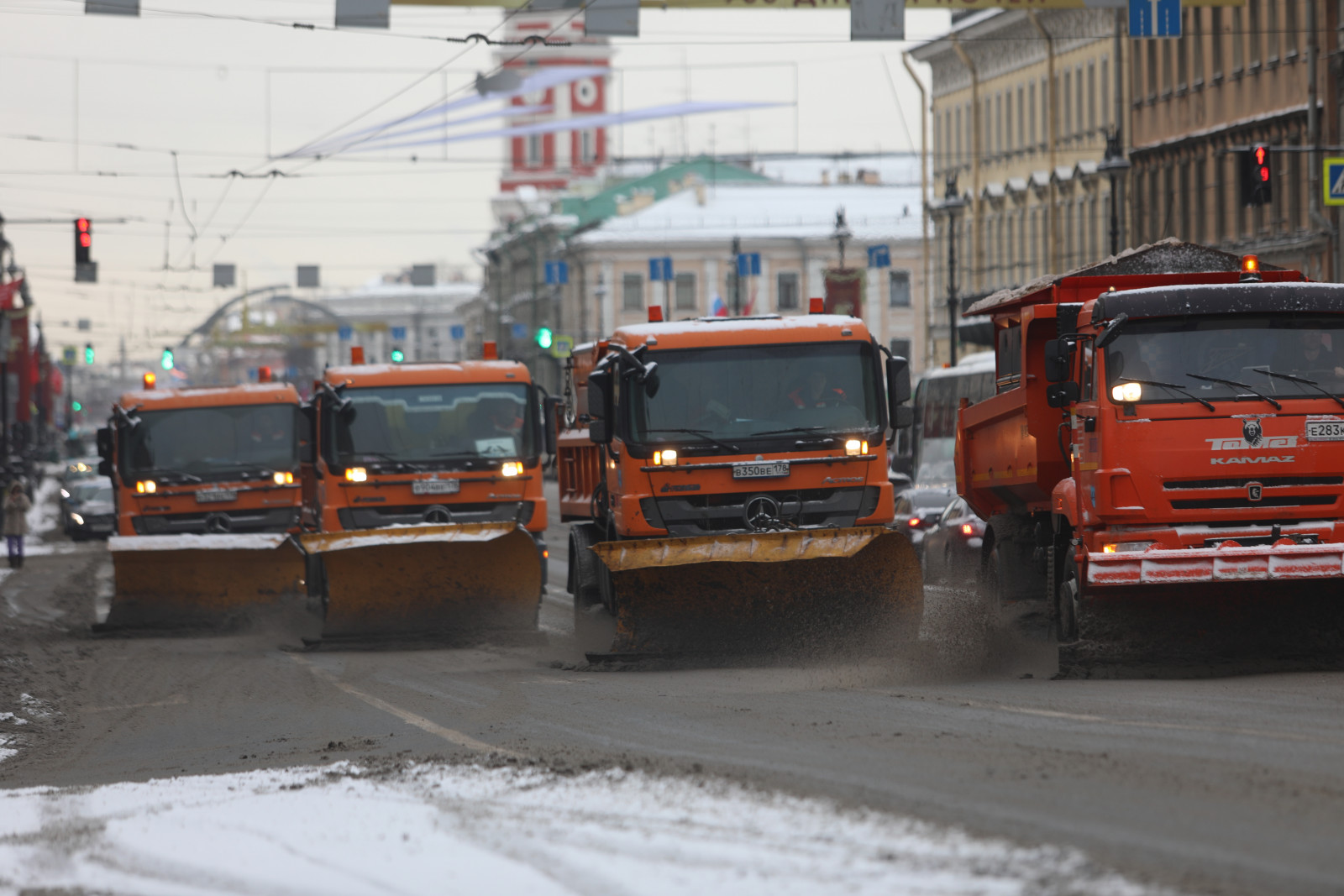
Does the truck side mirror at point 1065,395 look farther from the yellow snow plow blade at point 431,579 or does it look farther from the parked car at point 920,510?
the parked car at point 920,510

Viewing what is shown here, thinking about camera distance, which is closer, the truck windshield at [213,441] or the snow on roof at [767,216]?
the truck windshield at [213,441]

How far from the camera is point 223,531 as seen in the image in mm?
25375

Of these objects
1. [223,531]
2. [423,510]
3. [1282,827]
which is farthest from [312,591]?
[1282,827]

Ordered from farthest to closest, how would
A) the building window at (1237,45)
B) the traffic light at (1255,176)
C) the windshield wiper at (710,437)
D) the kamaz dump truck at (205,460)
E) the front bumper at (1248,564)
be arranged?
the building window at (1237,45), the traffic light at (1255,176), the kamaz dump truck at (205,460), the windshield wiper at (710,437), the front bumper at (1248,564)

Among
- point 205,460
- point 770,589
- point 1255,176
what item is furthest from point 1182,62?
point 770,589

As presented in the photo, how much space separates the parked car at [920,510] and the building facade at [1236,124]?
1616 centimetres

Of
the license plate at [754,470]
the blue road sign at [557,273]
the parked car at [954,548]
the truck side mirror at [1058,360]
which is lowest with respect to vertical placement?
the parked car at [954,548]

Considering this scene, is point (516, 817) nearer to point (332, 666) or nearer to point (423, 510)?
point (332, 666)

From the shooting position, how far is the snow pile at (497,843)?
23.6 feet

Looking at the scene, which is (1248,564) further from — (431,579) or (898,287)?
(898,287)

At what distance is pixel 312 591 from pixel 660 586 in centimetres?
619

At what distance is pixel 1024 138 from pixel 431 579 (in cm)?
5042

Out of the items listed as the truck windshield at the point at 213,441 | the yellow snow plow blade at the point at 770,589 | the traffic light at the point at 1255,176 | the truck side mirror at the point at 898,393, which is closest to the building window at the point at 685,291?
the traffic light at the point at 1255,176

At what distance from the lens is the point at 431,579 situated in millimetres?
19016
